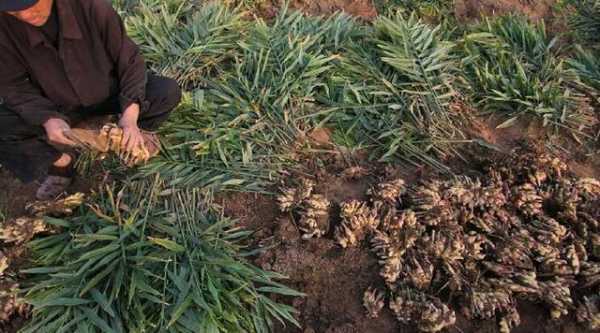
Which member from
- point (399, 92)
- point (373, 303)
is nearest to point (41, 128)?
point (373, 303)

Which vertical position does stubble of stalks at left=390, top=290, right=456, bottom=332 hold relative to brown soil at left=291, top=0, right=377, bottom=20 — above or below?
below

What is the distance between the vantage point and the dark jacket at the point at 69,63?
2031 mm

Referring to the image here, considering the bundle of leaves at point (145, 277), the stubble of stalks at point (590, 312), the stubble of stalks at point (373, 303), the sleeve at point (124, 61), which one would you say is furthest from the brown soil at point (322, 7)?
the stubble of stalks at point (590, 312)

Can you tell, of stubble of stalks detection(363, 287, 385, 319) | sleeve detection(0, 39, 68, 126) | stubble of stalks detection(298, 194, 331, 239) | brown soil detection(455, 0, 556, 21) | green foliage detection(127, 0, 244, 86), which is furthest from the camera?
brown soil detection(455, 0, 556, 21)

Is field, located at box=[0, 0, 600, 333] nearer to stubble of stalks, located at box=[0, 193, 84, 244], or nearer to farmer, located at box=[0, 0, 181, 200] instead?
stubble of stalks, located at box=[0, 193, 84, 244]

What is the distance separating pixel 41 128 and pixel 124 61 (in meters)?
0.51

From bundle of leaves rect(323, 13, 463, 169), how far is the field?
1 cm

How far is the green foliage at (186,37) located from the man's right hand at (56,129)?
2.91 ft

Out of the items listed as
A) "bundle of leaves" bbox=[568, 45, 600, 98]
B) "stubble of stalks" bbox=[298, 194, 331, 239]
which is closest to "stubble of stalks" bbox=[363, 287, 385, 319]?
"stubble of stalks" bbox=[298, 194, 331, 239]

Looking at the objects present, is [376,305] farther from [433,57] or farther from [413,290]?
[433,57]

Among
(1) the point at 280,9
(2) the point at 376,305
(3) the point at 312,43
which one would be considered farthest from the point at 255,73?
(2) the point at 376,305

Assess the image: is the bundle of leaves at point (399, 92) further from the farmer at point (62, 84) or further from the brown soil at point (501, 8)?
the farmer at point (62, 84)

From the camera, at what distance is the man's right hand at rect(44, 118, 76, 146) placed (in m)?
2.16

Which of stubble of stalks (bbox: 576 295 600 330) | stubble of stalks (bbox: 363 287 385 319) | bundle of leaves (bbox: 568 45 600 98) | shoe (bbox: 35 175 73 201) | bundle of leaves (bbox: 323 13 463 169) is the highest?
bundle of leaves (bbox: 568 45 600 98)
